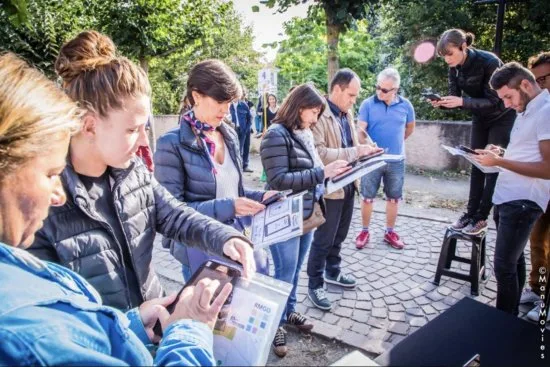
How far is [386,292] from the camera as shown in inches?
149

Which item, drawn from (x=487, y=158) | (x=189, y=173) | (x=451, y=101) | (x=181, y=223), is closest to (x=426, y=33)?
(x=451, y=101)

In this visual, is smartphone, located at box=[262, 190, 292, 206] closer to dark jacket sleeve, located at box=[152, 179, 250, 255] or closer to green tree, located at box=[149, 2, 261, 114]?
dark jacket sleeve, located at box=[152, 179, 250, 255]

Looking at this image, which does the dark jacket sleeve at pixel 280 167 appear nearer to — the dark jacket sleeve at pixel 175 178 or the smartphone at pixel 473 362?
the dark jacket sleeve at pixel 175 178

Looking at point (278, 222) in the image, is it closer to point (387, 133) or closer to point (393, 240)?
point (387, 133)

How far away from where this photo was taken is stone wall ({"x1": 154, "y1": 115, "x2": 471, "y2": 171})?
30.4 feet

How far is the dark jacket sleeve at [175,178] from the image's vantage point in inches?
84.6

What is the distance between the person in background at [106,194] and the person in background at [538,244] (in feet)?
10.6

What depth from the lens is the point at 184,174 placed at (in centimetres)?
221

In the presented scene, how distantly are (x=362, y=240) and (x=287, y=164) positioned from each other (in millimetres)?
2527

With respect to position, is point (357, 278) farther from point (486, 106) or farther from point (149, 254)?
point (149, 254)

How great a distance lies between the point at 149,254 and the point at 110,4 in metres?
9.48

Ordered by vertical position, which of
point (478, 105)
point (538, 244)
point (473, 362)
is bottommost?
point (538, 244)

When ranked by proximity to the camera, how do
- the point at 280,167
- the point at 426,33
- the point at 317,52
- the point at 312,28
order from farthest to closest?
the point at 317,52, the point at 426,33, the point at 312,28, the point at 280,167

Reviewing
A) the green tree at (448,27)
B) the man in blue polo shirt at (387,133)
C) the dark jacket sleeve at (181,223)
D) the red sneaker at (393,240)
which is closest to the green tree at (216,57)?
the green tree at (448,27)
